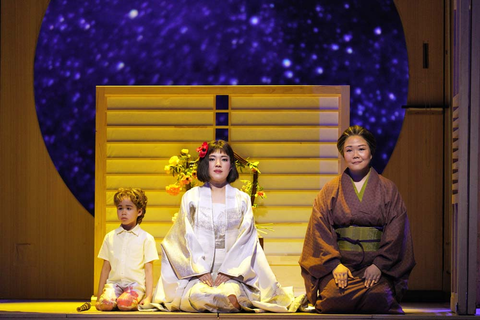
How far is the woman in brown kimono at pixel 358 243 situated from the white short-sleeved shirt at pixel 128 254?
121 centimetres

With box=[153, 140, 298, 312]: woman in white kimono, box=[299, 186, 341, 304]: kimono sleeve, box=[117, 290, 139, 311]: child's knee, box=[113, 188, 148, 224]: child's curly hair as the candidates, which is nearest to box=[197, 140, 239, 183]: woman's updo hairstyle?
box=[153, 140, 298, 312]: woman in white kimono

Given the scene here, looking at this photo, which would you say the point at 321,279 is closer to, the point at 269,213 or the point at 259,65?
the point at 269,213

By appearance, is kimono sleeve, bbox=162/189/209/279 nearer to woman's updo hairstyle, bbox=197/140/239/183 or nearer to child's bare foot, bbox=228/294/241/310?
woman's updo hairstyle, bbox=197/140/239/183

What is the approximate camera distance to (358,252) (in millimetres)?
4195

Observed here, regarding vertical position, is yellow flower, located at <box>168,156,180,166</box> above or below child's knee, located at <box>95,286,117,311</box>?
above

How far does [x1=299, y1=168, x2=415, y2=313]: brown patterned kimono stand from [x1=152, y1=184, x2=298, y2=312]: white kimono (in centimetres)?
32

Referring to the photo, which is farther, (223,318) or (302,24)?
(302,24)

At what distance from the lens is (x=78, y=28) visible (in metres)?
6.37

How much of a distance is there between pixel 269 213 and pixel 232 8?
213 cm

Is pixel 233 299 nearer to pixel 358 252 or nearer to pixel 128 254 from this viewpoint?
pixel 358 252

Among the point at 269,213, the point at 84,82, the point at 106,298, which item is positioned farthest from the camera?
the point at 84,82

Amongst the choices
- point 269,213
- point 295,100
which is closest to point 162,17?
point 295,100

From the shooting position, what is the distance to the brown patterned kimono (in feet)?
13.4

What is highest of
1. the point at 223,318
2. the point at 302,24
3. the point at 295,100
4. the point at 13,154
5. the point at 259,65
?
the point at 302,24
